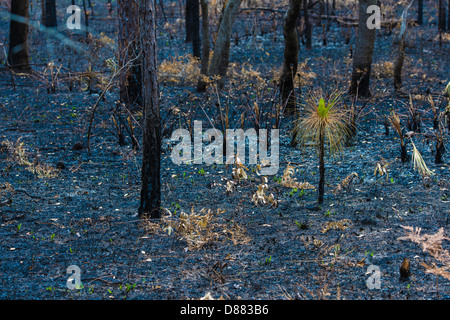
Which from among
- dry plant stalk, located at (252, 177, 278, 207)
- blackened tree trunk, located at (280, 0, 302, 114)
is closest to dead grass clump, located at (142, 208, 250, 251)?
dry plant stalk, located at (252, 177, 278, 207)

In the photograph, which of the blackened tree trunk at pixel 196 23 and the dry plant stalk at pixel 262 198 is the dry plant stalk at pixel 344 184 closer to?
the dry plant stalk at pixel 262 198

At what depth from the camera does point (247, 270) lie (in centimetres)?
461

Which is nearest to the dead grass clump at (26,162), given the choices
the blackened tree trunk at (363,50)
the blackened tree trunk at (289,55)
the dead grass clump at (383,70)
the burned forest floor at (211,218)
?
the burned forest floor at (211,218)

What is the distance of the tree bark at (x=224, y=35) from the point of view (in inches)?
427

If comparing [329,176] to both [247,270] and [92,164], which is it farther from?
[92,164]

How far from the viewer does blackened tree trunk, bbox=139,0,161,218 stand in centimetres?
525

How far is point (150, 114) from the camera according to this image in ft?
17.7

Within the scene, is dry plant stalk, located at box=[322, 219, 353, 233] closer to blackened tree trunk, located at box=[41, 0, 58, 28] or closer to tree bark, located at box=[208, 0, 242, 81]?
tree bark, located at box=[208, 0, 242, 81]

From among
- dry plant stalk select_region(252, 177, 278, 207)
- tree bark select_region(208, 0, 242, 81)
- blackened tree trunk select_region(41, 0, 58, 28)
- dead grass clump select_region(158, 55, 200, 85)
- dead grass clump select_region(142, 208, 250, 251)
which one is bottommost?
dead grass clump select_region(142, 208, 250, 251)

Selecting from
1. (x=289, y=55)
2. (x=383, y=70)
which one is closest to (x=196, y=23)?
(x=289, y=55)

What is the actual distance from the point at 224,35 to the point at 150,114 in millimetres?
6312

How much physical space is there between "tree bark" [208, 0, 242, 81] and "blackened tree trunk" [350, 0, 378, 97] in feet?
8.55

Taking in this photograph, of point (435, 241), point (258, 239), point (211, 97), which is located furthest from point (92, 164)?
point (435, 241)

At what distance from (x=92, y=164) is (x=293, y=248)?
12.7 feet
